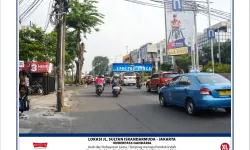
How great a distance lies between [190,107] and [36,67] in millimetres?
2858

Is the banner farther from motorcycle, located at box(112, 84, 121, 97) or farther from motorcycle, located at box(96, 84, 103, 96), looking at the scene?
motorcycle, located at box(96, 84, 103, 96)

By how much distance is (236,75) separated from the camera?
3312 mm

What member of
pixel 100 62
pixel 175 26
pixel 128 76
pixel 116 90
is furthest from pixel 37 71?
pixel 116 90

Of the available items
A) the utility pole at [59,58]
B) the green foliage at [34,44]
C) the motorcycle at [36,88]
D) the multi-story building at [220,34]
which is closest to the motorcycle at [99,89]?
the utility pole at [59,58]

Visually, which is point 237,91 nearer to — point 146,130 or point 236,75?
point 236,75

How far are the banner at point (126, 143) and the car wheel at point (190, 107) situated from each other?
43.4 inches

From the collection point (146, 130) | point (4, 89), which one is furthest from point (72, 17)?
point (146, 130)

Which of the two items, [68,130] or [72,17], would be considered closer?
[68,130]

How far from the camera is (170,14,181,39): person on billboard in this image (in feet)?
12.3

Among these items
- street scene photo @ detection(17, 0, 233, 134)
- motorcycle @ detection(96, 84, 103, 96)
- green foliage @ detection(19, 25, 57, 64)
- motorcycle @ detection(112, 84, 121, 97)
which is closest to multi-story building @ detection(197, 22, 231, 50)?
street scene photo @ detection(17, 0, 233, 134)

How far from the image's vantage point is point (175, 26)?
12.7 feet

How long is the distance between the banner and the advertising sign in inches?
43.7

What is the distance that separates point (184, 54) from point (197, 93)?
2.52 feet

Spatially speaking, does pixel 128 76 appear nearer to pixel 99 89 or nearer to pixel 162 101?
pixel 162 101
